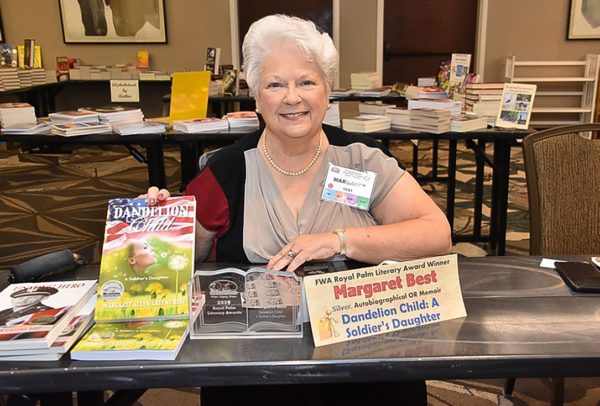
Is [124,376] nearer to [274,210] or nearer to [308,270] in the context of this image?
[308,270]

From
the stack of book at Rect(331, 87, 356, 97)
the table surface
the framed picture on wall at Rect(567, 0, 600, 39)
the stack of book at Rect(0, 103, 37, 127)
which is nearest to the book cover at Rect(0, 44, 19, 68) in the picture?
the stack of book at Rect(0, 103, 37, 127)

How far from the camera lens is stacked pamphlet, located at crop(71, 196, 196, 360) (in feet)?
2.97

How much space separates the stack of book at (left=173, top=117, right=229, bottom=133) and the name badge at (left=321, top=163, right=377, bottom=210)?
6.18ft

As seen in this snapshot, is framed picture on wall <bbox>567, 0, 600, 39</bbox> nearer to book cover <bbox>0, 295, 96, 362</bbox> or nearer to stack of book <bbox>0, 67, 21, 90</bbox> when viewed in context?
stack of book <bbox>0, 67, 21, 90</bbox>

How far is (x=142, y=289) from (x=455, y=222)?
326cm

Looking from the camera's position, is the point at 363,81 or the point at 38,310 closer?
the point at 38,310

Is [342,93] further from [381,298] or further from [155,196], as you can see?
[381,298]

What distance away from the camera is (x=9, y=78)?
5672 millimetres

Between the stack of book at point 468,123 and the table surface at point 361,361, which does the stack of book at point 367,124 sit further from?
the table surface at point 361,361

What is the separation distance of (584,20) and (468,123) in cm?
500

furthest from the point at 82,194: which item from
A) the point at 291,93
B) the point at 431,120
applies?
the point at 291,93

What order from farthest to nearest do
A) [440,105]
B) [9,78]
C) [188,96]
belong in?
[9,78]
[440,105]
[188,96]

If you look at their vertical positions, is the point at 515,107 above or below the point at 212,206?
above

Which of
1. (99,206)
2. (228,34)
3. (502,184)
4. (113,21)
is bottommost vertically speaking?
(99,206)
